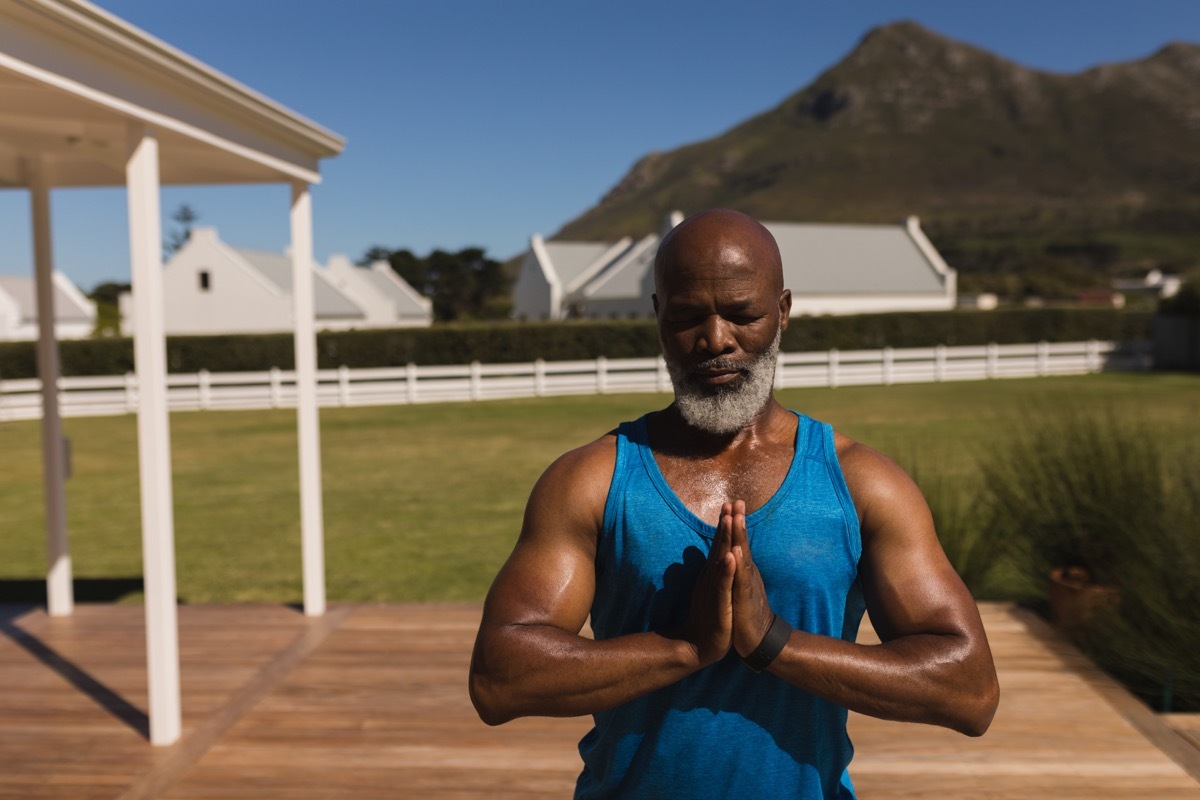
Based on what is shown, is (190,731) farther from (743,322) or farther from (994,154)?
(994,154)

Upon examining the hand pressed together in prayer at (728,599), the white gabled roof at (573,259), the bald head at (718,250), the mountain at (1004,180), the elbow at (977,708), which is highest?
the mountain at (1004,180)

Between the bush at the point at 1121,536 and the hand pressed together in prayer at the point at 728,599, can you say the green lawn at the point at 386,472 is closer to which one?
the bush at the point at 1121,536

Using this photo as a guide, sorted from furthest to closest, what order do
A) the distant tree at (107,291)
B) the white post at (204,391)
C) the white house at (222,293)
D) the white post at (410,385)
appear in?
the distant tree at (107,291) < the white house at (222,293) < the white post at (410,385) < the white post at (204,391)

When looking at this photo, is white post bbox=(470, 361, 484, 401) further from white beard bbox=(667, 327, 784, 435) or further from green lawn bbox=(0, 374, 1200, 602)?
white beard bbox=(667, 327, 784, 435)

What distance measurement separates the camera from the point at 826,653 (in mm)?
1306

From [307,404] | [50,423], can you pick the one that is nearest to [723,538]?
[307,404]

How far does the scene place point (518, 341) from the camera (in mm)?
27734

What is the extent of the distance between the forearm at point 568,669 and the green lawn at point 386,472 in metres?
5.50

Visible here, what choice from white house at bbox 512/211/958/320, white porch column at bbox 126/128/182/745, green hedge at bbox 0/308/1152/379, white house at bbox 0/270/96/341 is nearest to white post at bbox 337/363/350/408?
green hedge at bbox 0/308/1152/379

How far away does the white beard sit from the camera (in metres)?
1.43

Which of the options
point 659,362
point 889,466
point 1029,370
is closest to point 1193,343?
point 1029,370

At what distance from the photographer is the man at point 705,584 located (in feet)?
4.30

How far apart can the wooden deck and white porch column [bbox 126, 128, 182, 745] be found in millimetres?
243

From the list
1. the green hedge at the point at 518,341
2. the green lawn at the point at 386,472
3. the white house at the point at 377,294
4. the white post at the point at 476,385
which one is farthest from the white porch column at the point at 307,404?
the white house at the point at 377,294
